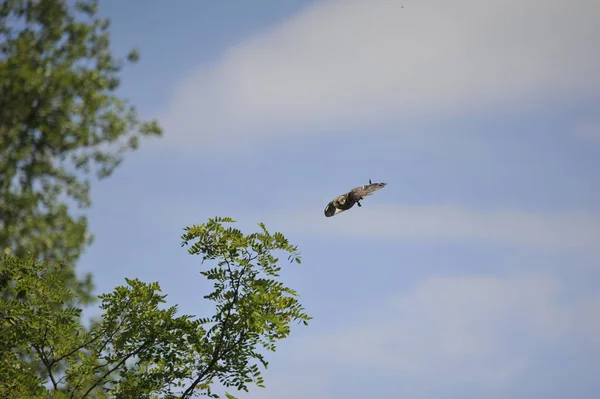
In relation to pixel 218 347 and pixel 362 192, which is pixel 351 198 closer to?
pixel 362 192

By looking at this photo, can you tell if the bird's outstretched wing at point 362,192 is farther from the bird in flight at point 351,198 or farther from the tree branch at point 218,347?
the tree branch at point 218,347

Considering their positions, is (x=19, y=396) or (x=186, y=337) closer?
(x=19, y=396)

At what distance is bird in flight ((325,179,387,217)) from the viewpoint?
9945 mm

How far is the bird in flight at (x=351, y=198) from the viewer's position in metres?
9.95

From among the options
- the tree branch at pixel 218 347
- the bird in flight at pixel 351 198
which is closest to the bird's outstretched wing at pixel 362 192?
the bird in flight at pixel 351 198

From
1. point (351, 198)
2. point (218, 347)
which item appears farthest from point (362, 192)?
point (218, 347)

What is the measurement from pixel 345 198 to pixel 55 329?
4.86m

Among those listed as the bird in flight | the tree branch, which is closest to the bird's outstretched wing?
the bird in flight

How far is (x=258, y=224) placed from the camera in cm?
1047

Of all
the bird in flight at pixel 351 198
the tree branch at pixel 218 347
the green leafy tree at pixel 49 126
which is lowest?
the tree branch at pixel 218 347

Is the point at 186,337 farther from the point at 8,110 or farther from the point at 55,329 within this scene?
the point at 8,110

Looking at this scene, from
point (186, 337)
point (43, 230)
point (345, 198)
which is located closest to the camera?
point (345, 198)

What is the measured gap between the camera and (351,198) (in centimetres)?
998

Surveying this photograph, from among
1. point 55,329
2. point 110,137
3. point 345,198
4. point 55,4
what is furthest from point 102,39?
point 345,198
